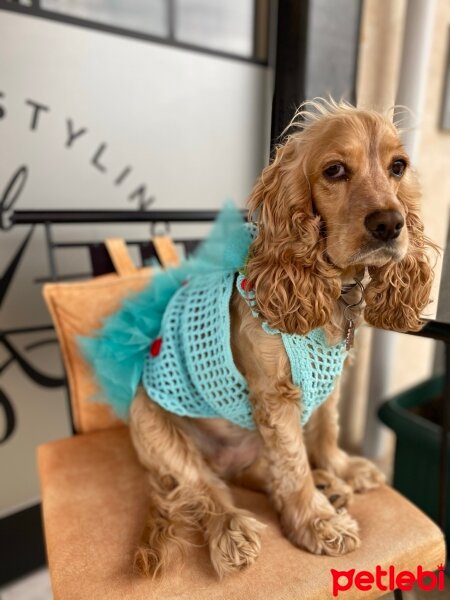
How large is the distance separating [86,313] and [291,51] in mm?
792

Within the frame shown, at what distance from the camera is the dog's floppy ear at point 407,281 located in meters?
0.68

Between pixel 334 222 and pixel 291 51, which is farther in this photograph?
pixel 291 51

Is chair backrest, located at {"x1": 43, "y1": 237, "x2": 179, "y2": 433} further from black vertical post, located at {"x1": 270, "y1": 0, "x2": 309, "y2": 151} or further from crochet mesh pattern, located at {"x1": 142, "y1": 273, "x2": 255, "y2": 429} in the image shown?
black vertical post, located at {"x1": 270, "y1": 0, "x2": 309, "y2": 151}

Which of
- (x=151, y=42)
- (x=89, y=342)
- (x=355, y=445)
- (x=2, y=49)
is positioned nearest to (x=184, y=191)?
(x=151, y=42)

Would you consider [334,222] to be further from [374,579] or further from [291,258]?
[374,579]

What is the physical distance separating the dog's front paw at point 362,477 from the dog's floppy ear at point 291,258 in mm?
435

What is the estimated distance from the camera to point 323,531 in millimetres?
734

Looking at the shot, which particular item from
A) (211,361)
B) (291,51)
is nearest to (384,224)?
(211,361)

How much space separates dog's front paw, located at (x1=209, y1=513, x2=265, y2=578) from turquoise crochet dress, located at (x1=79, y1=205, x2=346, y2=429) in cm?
18

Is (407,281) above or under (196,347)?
above

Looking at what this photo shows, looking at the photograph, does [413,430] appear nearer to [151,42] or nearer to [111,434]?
[111,434]

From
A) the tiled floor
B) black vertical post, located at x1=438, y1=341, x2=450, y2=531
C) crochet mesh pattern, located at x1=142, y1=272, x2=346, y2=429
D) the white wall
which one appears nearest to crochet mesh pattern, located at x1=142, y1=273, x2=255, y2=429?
crochet mesh pattern, located at x1=142, y1=272, x2=346, y2=429

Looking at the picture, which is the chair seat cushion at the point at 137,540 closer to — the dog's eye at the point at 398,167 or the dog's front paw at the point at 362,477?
the dog's front paw at the point at 362,477

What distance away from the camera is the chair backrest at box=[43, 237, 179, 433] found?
1.00m
